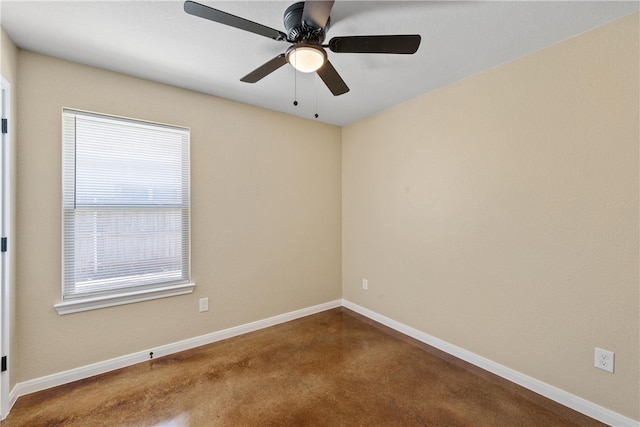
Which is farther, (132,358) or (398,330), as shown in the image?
(398,330)

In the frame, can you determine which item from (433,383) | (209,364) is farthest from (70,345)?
(433,383)

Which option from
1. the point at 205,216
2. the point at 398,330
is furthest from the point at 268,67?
the point at 398,330

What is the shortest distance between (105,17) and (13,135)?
1.05m

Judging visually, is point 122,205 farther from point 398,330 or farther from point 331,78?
point 398,330

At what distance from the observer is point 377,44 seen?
146 centimetres

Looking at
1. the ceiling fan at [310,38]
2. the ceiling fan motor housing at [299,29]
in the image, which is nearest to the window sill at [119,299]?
the ceiling fan at [310,38]

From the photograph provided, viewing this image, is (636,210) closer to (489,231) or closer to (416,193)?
(489,231)

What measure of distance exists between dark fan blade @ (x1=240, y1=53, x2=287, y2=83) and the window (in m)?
1.12

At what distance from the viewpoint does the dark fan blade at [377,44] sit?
1.40 m

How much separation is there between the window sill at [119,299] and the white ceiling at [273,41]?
6.08 ft

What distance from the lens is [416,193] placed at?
9.29 feet

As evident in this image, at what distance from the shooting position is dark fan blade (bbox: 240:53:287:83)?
1666 millimetres

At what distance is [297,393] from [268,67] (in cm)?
227

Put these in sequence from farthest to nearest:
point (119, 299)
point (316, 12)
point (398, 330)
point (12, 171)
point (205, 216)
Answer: point (398, 330) < point (205, 216) < point (119, 299) < point (12, 171) < point (316, 12)
